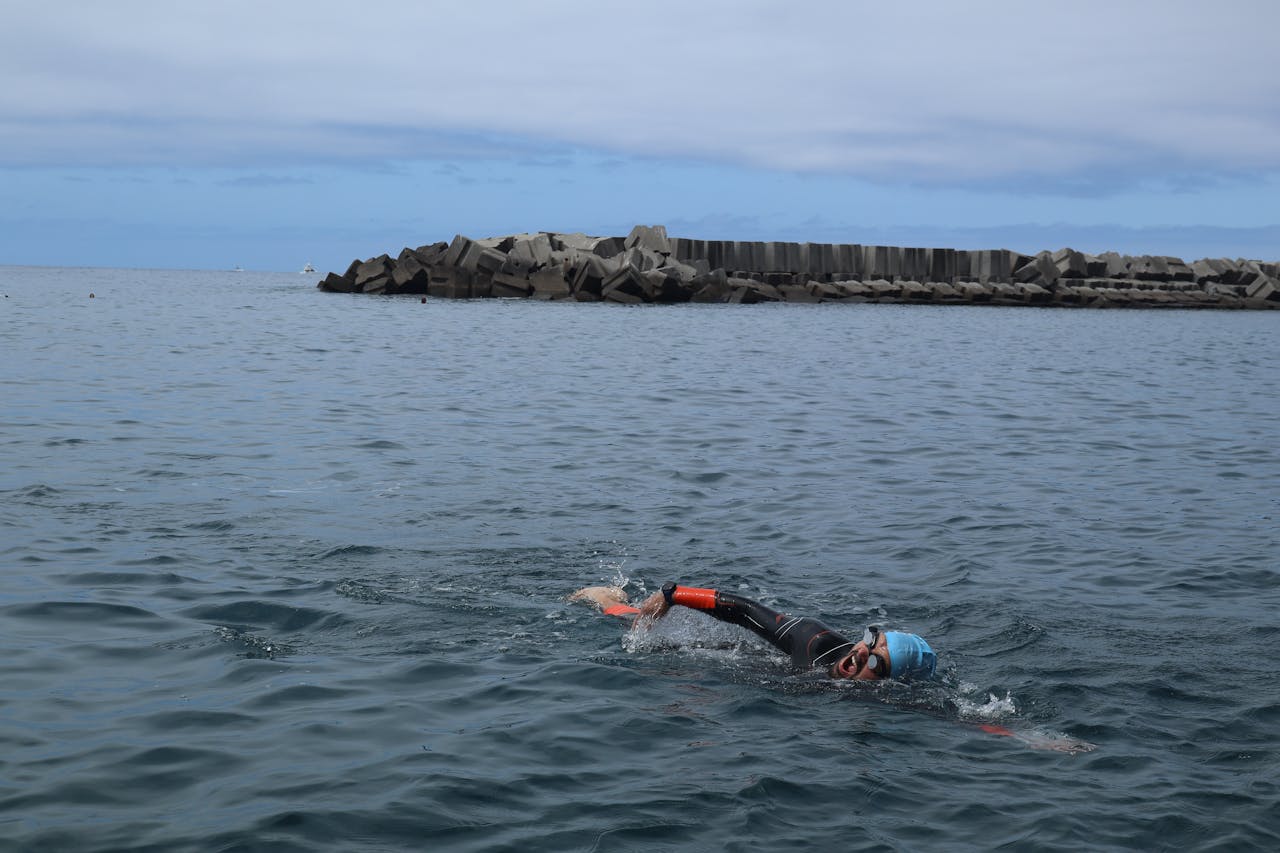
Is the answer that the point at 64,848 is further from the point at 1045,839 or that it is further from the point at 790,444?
the point at 790,444

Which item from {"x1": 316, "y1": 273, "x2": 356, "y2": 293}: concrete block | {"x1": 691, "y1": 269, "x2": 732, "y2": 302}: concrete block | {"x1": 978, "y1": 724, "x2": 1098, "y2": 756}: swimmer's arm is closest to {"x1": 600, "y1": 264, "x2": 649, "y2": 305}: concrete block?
{"x1": 691, "y1": 269, "x2": 732, "y2": 302}: concrete block

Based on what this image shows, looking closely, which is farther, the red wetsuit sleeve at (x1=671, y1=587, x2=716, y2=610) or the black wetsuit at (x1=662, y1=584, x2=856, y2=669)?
the red wetsuit sleeve at (x1=671, y1=587, x2=716, y2=610)

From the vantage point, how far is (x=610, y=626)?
8750mm

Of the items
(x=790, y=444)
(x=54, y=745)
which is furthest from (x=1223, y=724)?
(x=790, y=444)

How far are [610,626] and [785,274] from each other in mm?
68422

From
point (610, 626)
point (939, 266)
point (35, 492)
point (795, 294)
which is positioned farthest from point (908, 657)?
point (939, 266)

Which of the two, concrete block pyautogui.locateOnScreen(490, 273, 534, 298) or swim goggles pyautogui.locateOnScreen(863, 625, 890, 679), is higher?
concrete block pyautogui.locateOnScreen(490, 273, 534, 298)

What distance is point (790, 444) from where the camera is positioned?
17859 mm

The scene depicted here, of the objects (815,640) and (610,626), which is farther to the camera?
(610,626)

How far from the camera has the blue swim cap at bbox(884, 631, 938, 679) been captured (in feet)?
24.7

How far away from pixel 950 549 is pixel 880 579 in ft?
4.32

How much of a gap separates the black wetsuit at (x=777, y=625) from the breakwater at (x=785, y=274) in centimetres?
5491

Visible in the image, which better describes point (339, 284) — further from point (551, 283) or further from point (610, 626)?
point (610, 626)

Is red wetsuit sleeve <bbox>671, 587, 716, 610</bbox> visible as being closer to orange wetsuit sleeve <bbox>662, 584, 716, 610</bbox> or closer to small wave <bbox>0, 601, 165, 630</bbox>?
orange wetsuit sleeve <bbox>662, 584, 716, 610</bbox>
